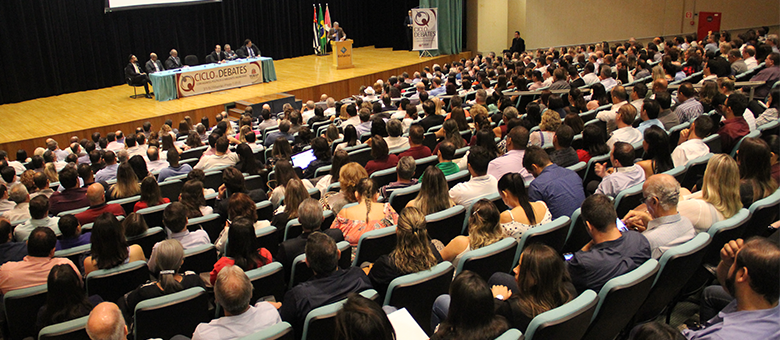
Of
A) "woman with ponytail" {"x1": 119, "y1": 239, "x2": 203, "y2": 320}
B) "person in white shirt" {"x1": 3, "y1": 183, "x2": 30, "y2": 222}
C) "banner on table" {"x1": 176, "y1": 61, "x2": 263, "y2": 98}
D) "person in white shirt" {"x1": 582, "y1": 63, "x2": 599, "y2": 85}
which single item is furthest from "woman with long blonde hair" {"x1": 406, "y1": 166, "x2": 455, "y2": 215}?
"banner on table" {"x1": 176, "y1": 61, "x2": 263, "y2": 98}

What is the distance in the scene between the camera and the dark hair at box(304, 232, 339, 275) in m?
2.67

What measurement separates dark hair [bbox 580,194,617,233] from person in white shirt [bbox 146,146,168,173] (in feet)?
17.1

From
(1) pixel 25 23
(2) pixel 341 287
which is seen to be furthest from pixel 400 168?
(1) pixel 25 23

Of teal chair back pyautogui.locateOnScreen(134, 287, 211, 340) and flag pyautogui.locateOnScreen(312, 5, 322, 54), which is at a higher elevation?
flag pyautogui.locateOnScreen(312, 5, 322, 54)

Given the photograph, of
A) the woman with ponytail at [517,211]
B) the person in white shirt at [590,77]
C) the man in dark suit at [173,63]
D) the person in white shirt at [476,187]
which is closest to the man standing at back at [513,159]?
the person in white shirt at [476,187]

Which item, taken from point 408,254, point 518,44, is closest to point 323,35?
point 518,44

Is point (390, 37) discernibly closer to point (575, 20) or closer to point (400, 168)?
point (575, 20)

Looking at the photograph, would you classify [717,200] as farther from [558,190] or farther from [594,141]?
[594,141]

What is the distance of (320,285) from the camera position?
105 inches

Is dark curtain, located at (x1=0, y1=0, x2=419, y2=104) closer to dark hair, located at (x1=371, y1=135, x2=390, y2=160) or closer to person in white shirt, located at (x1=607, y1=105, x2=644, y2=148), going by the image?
dark hair, located at (x1=371, y1=135, x2=390, y2=160)

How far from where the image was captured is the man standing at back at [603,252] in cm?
261

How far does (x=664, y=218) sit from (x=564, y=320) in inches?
49.1

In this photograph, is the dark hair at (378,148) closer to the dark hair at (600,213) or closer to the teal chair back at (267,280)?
the teal chair back at (267,280)

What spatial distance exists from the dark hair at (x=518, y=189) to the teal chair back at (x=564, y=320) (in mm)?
1059
